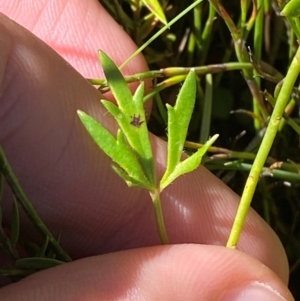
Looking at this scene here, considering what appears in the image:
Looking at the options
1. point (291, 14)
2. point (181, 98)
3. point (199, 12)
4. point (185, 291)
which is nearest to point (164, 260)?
point (185, 291)

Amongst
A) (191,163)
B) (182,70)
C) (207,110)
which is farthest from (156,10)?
(191,163)

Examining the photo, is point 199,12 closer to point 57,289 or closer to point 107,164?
point 107,164

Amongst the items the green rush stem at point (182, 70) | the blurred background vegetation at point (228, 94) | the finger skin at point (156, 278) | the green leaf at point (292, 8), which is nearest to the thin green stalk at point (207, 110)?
the blurred background vegetation at point (228, 94)

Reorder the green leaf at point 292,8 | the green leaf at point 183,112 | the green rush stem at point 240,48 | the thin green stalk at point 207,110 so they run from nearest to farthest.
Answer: the green leaf at point 292,8 < the green leaf at point 183,112 < the green rush stem at point 240,48 < the thin green stalk at point 207,110

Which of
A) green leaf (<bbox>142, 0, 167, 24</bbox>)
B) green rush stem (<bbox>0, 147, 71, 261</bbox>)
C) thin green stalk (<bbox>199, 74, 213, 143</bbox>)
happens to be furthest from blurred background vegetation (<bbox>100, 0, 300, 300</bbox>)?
green rush stem (<bbox>0, 147, 71, 261</bbox>)

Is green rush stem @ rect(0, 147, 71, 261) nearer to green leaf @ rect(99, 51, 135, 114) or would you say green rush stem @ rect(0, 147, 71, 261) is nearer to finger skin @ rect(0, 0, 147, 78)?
→ green leaf @ rect(99, 51, 135, 114)

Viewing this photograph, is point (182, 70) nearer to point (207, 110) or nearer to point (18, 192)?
point (207, 110)

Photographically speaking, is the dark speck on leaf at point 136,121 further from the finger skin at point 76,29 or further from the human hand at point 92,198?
the finger skin at point 76,29

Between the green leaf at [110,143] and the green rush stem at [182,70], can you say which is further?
the green rush stem at [182,70]
